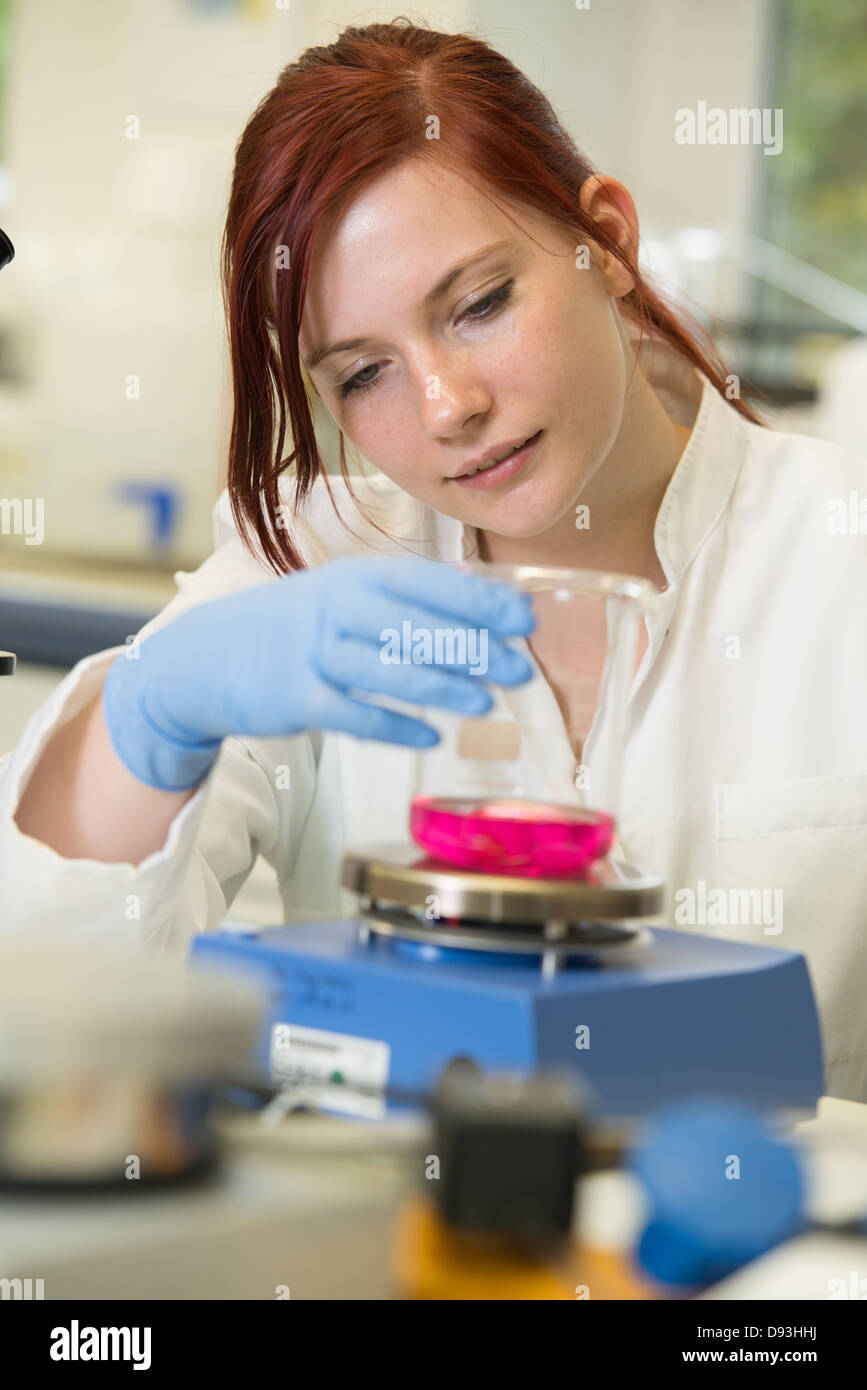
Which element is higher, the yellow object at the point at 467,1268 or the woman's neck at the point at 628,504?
the woman's neck at the point at 628,504

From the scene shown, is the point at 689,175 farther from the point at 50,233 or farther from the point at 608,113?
the point at 50,233

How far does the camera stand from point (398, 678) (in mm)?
917

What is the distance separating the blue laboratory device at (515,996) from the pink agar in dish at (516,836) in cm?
2

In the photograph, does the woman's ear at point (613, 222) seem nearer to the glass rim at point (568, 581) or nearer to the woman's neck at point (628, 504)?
the woman's neck at point (628, 504)

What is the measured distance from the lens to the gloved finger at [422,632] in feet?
2.91

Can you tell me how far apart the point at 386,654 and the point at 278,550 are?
24.5 inches

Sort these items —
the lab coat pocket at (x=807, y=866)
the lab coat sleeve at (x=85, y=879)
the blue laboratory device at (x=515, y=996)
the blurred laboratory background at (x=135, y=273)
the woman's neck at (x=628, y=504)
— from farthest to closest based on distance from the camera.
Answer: the blurred laboratory background at (x=135, y=273) → the woman's neck at (x=628, y=504) → the lab coat pocket at (x=807, y=866) → the lab coat sleeve at (x=85, y=879) → the blue laboratory device at (x=515, y=996)

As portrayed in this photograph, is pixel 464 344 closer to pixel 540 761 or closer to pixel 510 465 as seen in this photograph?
pixel 510 465

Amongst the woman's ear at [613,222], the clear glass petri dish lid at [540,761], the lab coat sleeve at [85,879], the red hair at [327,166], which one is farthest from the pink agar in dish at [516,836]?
the woman's ear at [613,222]

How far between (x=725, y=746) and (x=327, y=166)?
Result: 66 cm

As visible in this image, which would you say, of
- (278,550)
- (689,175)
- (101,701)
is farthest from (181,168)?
(101,701)

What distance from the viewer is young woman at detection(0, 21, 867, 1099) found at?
110 cm

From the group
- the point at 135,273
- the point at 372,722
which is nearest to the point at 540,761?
the point at 372,722

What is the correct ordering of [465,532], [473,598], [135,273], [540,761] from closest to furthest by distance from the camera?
1. [473,598]
2. [540,761]
3. [465,532]
4. [135,273]
